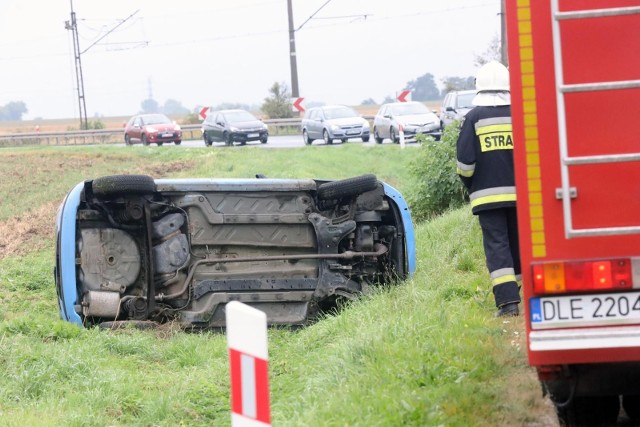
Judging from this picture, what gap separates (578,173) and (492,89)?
3084 millimetres

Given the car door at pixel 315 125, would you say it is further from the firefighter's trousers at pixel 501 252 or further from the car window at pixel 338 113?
the firefighter's trousers at pixel 501 252

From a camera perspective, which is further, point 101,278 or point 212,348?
point 101,278

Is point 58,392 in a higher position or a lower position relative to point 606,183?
lower

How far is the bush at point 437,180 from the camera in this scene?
14586 mm

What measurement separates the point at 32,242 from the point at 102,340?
7.29m

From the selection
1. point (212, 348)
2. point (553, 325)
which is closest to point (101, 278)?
point (212, 348)

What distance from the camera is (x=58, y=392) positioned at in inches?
283

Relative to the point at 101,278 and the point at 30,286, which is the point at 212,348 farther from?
the point at 30,286

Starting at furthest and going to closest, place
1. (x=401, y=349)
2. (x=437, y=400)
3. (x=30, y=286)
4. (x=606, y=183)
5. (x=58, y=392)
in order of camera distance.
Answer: (x=30, y=286), (x=58, y=392), (x=401, y=349), (x=437, y=400), (x=606, y=183)

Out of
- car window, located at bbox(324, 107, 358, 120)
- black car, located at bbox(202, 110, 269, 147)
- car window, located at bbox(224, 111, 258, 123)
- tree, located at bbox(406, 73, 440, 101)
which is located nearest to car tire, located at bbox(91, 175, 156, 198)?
car window, located at bbox(324, 107, 358, 120)

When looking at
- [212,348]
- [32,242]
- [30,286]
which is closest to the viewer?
[212,348]

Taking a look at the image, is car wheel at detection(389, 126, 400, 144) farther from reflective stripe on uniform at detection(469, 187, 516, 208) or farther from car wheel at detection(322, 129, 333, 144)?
reflective stripe on uniform at detection(469, 187, 516, 208)

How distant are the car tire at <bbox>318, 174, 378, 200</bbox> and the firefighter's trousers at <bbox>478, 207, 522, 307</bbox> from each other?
1.68m

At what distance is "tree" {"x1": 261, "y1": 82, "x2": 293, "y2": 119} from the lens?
5584 cm
